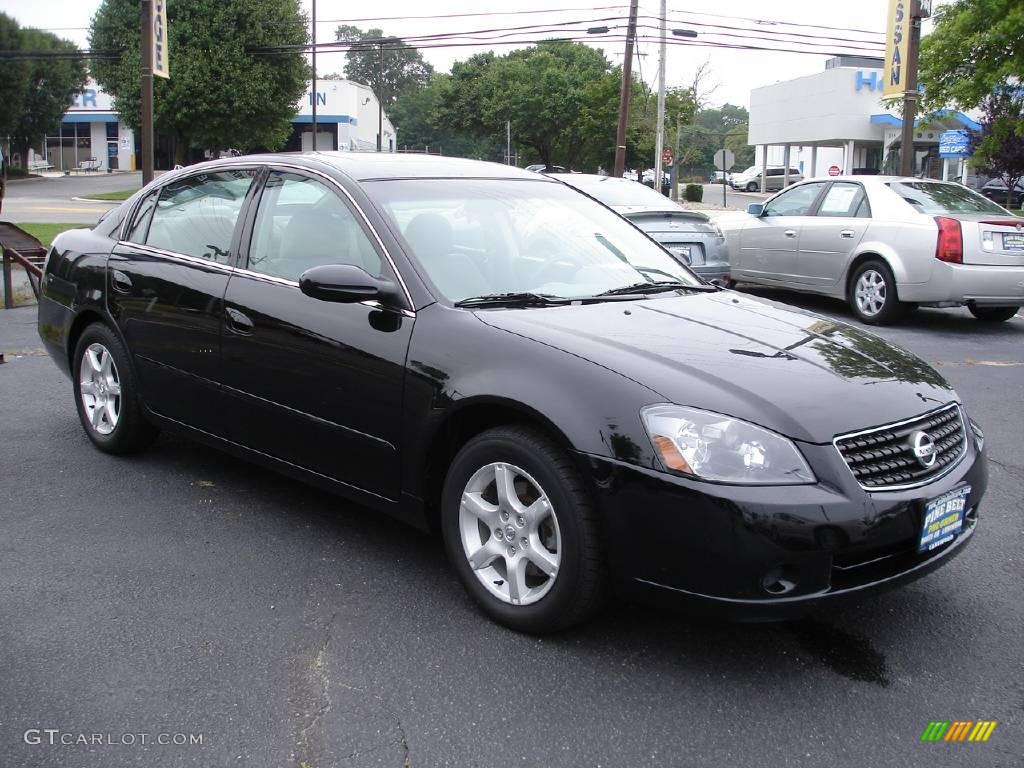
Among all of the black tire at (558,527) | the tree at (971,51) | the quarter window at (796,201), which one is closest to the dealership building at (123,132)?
the tree at (971,51)

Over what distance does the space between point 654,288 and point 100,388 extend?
2.96m

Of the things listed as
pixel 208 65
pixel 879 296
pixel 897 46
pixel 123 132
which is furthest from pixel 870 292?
pixel 123 132

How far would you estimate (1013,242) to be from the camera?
31.4 feet

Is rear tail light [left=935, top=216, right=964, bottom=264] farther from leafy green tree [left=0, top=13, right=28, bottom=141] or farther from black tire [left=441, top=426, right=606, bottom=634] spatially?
leafy green tree [left=0, top=13, right=28, bottom=141]

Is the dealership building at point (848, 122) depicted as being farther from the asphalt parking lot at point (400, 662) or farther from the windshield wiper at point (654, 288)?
the asphalt parking lot at point (400, 662)

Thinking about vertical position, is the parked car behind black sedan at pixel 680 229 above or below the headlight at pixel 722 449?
above

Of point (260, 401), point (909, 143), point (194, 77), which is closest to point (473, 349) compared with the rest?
point (260, 401)

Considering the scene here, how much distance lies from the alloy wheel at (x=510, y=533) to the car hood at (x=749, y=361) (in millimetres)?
477

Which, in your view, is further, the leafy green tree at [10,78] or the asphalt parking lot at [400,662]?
the leafy green tree at [10,78]

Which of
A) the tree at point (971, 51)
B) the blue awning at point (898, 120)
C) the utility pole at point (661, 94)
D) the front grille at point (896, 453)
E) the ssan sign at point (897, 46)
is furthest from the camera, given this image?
the blue awning at point (898, 120)

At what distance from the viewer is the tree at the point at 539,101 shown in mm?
63312

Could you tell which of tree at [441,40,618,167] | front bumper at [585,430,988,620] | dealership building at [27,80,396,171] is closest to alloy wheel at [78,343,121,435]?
front bumper at [585,430,988,620]

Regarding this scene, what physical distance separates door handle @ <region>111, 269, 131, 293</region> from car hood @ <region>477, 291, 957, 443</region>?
223 cm

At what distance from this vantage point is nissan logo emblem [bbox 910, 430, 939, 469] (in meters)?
3.09
